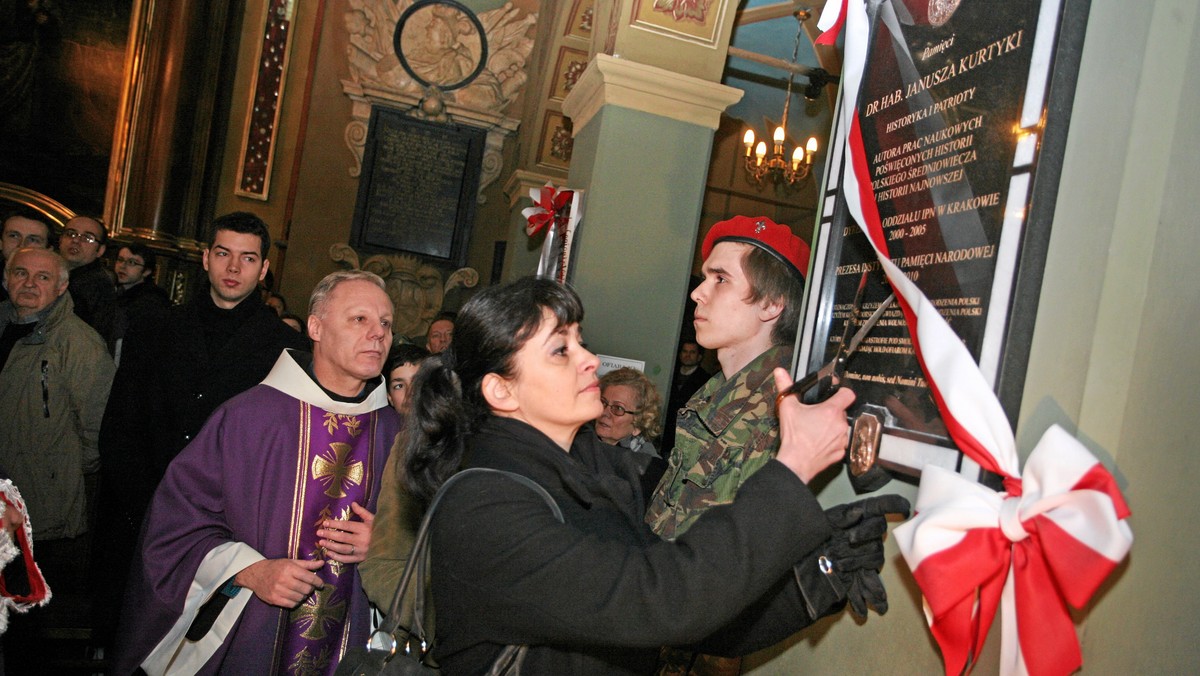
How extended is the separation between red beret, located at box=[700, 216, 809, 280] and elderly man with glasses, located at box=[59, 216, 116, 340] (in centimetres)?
465

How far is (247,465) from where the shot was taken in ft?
9.03

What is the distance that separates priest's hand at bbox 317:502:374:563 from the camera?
8.86ft

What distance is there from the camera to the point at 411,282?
10133 millimetres

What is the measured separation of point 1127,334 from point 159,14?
10573 millimetres

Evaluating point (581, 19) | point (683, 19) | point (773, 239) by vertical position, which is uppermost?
point (581, 19)

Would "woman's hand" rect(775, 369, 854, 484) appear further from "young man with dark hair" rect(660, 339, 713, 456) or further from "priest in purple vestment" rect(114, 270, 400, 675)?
"young man with dark hair" rect(660, 339, 713, 456)

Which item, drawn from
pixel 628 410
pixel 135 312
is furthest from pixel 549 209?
pixel 135 312

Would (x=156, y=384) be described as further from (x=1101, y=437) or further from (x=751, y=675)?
(x=1101, y=437)

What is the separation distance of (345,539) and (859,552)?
1.72m

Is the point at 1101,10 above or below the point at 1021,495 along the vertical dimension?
above

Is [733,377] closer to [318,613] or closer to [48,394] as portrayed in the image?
[318,613]

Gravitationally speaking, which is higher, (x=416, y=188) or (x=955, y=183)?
(x=416, y=188)

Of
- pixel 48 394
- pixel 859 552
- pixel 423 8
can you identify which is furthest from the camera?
pixel 423 8

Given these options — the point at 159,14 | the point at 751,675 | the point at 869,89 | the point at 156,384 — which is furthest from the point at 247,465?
the point at 159,14
